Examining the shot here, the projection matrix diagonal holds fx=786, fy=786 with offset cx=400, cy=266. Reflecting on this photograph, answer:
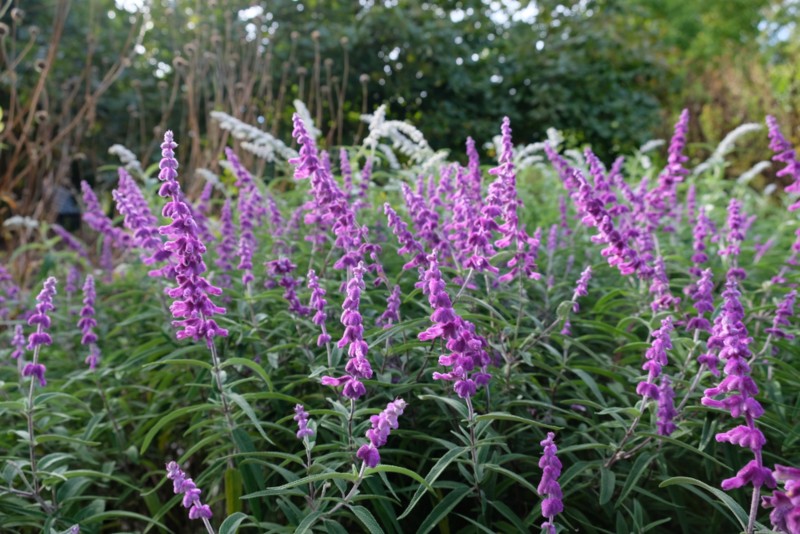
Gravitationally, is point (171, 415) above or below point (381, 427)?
below

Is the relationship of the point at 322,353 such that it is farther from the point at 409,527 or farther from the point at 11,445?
the point at 11,445

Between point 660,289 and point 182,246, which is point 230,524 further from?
point 660,289

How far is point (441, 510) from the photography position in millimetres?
2381

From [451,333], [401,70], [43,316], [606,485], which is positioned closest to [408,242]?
[451,333]

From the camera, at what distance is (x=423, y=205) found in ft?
10.7

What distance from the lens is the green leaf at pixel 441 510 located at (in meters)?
2.34

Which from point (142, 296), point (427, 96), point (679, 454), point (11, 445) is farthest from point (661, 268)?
point (427, 96)

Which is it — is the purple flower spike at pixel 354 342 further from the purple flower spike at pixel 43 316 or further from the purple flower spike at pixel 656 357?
the purple flower spike at pixel 43 316

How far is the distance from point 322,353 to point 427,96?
10652 millimetres

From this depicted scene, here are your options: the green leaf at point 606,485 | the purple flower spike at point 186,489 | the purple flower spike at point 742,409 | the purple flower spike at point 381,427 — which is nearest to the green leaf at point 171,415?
the purple flower spike at point 186,489

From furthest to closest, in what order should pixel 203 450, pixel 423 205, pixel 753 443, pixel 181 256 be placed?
pixel 203 450
pixel 423 205
pixel 181 256
pixel 753 443

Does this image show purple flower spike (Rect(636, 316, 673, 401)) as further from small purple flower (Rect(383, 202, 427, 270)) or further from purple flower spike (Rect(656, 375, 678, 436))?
small purple flower (Rect(383, 202, 427, 270))

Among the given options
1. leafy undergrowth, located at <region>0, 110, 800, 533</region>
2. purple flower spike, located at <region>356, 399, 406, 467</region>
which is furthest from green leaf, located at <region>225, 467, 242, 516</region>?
purple flower spike, located at <region>356, 399, 406, 467</region>

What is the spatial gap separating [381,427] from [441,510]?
1.92 feet
